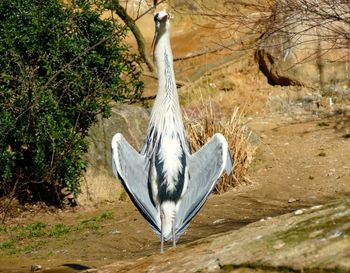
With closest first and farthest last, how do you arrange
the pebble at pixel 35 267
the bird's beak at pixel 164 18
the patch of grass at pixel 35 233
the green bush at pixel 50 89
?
the bird's beak at pixel 164 18, the pebble at pixel 35 267, the patch of grass at pixel 35 233, the green bush at pixel 50 89

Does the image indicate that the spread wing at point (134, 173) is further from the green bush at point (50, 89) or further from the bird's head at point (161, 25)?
the green bush at point (50, 89)

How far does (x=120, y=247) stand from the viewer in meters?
9.65

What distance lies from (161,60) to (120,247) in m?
2.66

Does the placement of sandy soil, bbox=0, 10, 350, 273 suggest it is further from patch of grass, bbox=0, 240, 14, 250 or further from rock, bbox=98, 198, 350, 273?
rock, bbox=98, 198, 350, 273

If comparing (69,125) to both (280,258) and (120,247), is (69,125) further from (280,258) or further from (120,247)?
(280,258)

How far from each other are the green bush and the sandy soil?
1.99 ft

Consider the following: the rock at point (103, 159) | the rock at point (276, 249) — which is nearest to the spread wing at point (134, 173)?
the rock at point (276, 249)

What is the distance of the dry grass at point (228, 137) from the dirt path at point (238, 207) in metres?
0.18

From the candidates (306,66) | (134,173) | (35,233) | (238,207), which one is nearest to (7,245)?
(35,233)

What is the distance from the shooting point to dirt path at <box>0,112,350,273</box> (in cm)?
942

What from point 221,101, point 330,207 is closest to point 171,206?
point 330,207

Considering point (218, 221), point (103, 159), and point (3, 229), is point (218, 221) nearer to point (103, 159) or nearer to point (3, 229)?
point (103, 159)

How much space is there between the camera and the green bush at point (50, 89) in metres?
11.1

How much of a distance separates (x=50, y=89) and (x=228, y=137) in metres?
2.51
